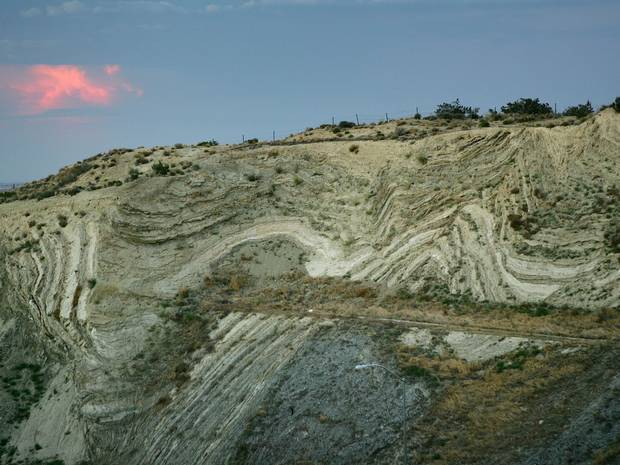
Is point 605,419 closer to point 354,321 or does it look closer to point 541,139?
point 354,321

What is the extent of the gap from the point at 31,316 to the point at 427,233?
739 inches

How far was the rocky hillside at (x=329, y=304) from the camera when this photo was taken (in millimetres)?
24984

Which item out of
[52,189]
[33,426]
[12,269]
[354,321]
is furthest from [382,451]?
[52,189]

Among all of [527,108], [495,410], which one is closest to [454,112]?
[527,108]

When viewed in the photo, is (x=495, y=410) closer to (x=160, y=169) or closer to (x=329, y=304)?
(x=329, y=304)

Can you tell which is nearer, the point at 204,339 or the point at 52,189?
the point at 204,339

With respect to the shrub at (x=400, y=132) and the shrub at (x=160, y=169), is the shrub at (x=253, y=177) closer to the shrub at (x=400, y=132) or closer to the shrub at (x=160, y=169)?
the shrub at (x=160, y=169)

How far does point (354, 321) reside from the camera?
31391mm

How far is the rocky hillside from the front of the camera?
25.0 m

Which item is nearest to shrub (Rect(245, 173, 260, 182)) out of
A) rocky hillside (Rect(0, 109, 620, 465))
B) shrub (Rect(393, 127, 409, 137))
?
rocky hillside (Rect(0, 109, 620, 465))

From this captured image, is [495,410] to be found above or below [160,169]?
below

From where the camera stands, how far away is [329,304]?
33281 millimetres

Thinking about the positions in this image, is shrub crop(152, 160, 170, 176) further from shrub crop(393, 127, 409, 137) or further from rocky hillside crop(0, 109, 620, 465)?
shrub crop(393, 127, 409, 137)

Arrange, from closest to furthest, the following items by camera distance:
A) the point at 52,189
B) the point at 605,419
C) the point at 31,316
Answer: the point at 605,419, the point at 31,316, the point at 52,189
